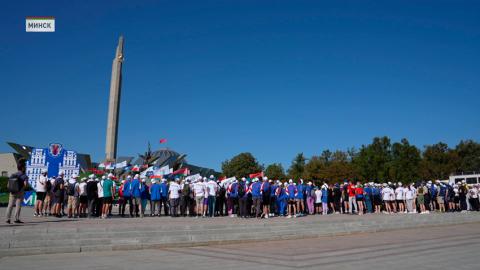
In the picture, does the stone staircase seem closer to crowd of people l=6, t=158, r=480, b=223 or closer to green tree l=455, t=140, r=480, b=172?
crowd of people l=6, t=158, r=480, b=223

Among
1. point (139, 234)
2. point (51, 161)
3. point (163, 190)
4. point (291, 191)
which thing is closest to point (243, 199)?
point (291, 191)

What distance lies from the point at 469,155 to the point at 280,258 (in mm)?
93595

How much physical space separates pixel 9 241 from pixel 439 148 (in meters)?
93.2

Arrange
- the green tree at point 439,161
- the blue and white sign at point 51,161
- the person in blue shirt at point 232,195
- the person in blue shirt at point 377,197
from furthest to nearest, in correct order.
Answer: the green tree at point 439,161, the blue and white sign at point 51,161, the person in blue shirt at point 377,197, the person in blue shirt at point 232,195

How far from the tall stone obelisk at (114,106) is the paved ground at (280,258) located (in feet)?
147

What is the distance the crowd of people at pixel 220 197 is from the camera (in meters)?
17.2

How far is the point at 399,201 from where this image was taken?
24.8 meters

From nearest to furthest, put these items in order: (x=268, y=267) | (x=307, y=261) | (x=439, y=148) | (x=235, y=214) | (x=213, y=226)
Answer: (x=268, y=267) → (x=307, y=261) → (x=213, y=226) → (x=235, y=214) → (x=439, y=148)

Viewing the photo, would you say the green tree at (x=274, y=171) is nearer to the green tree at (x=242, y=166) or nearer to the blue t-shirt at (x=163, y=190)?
the green tree at (x=242, y=166)

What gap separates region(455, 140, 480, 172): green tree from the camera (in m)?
83.5

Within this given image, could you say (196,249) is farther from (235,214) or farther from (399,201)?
(399,201)

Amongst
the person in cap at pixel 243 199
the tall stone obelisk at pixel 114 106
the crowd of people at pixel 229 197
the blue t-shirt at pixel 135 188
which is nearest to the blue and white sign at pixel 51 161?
the crowd of people at pixel 229 197

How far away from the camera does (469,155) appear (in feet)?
291

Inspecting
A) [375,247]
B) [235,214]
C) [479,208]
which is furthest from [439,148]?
[375,247]
